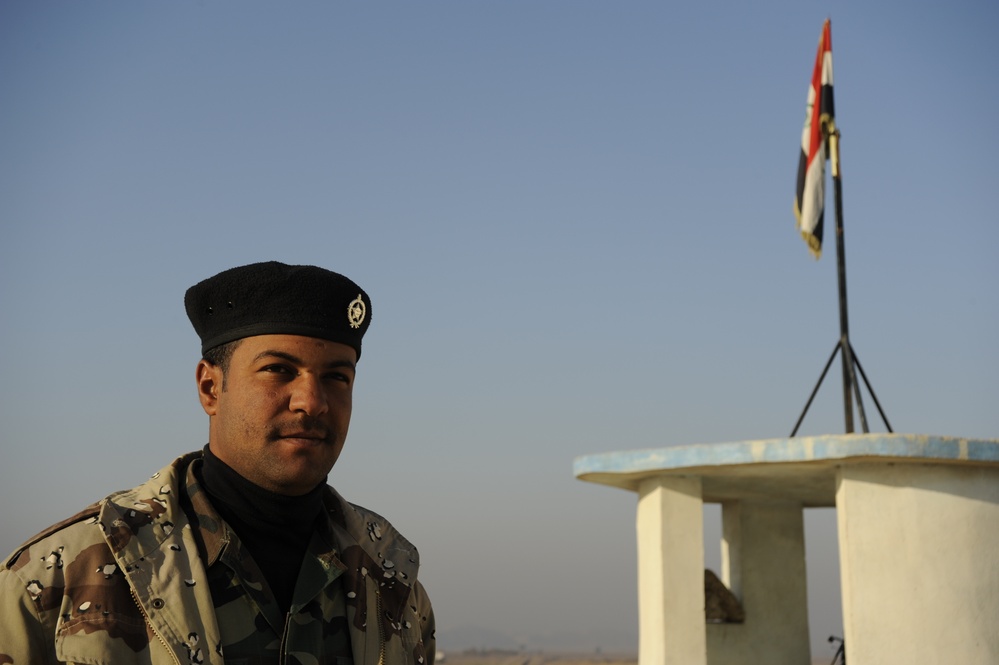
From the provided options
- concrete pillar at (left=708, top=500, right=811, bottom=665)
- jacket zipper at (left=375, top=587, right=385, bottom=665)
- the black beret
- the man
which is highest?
the black beret

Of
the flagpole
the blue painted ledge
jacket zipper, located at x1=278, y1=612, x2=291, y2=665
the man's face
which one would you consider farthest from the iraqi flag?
jacket zipper, located at x1=278, y1=612, x2=291, y2=665

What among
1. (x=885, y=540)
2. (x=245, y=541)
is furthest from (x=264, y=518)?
(x=885, y=540)

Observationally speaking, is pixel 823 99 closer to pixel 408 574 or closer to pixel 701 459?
pixel 701 459

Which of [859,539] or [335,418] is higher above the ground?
[335,418]

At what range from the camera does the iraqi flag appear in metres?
11.1

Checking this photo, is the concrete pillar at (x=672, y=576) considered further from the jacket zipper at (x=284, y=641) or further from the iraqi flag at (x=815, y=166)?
the jacket zipper at (x=284, y=641)

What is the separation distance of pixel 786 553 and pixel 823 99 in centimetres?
479

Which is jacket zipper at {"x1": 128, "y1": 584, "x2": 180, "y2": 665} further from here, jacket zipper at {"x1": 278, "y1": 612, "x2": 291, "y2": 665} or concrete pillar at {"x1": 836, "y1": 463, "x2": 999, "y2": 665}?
concrete pillar at {"x1": 836, "y1": 463, "x2": 999, "y2": 665}

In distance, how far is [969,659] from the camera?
870cm

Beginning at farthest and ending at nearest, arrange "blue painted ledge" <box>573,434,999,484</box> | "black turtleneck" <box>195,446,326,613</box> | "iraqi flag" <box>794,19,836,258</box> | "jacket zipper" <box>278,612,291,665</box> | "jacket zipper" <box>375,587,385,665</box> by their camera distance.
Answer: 1. "iraqi flag" <box>794,19,836,258</box>
2. "blue painted ledge" <box>573,434,999,484</box>
3. "jacket zipper" <box>375,587,385,665</box>
4. "black turtleneck" <box>195,446,326,613</box>
5. "jacket zipper" <box>278,612,291,665</box>

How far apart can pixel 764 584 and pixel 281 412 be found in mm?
10131

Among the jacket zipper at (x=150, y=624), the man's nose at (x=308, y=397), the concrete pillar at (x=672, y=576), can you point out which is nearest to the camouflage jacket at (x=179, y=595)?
the jacket zipper at (x=150, y=624)

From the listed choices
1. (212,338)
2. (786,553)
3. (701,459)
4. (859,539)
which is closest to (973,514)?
(859,539)

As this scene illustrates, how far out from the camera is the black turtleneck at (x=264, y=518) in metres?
2.79
